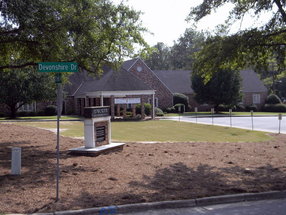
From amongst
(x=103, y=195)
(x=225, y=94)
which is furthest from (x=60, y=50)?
(x=225, y=94)

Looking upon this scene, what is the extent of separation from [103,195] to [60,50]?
23.1 feet

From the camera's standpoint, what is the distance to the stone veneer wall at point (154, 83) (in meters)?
49.0

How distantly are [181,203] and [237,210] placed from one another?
41.0 inches

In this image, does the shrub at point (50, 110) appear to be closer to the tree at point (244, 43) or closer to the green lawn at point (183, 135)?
the green lawn at point (183, 135)

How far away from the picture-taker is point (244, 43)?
→ 37.3ft

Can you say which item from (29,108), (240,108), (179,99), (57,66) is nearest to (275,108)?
(240,108)

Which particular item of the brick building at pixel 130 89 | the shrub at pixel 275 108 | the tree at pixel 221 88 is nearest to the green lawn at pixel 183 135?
the brick building at pixel 130 89

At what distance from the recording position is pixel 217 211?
22.0ft

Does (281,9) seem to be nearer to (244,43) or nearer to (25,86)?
(244,43)

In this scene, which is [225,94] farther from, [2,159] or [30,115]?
[2,159]

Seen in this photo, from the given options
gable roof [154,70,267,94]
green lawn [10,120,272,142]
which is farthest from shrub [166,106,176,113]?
green lawn [10,120,272,142]

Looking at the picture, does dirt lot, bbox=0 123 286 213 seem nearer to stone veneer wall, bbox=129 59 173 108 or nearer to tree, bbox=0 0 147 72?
tree, bbox=0 0 147 72

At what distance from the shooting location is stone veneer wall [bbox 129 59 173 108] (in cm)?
4903

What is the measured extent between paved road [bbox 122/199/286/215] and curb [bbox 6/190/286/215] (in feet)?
0.44
